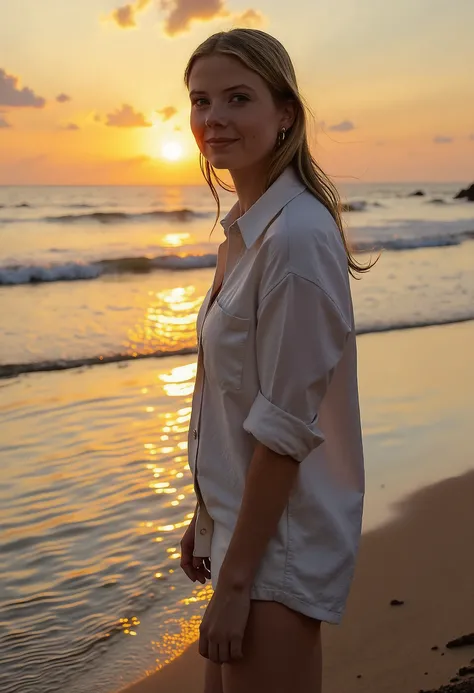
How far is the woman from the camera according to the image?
5.64ft

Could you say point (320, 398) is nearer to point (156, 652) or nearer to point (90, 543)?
point (156, 652)

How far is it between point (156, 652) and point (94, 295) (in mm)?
11474

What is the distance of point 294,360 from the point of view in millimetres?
1697

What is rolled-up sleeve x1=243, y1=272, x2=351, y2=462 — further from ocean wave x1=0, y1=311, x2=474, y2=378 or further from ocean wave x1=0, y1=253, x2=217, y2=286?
ocean wave x1=0, y1=253, x2=217, y2=286

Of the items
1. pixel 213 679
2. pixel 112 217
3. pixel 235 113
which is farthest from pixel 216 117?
pixel 112 217

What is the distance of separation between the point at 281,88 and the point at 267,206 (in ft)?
0.99

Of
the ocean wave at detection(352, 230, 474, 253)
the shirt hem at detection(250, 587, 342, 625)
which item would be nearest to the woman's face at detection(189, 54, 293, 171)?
the shirt hem at detection(250, 587, 342, 625)

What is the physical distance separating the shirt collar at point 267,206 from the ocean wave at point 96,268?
15421 mm

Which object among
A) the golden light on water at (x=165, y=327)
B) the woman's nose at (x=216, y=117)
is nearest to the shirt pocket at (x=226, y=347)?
the woman's nose at (x=216, y=117)

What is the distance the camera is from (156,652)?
12.2ft

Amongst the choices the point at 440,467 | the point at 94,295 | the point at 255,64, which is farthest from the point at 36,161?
the point at 255,64

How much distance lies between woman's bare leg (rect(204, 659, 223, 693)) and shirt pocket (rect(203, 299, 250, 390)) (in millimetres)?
849

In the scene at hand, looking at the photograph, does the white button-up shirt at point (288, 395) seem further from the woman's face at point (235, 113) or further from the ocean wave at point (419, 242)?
the ocean wave at point (419, 242)

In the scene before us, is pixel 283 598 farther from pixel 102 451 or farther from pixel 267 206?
pixel 102 451
